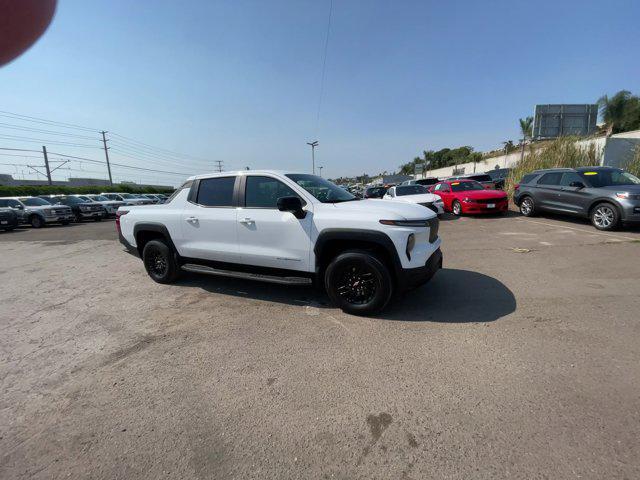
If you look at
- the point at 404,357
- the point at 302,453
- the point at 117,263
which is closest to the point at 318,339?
the point at 404,357

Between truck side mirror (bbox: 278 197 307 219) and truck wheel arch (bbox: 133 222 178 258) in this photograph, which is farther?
truck wheel arch (bbox: 133 222 178 258)

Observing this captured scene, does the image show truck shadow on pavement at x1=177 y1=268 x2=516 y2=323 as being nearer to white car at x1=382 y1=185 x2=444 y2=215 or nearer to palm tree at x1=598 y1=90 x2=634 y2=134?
white car at x1=382 y1=185 x2=444 y2=215

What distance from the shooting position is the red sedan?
454 inches

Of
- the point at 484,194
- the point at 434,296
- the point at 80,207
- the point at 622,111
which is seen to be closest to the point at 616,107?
the point at 622,111

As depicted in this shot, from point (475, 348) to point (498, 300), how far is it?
4.66 feet

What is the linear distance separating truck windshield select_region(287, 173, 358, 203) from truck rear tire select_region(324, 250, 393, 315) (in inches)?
35.9

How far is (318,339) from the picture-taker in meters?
3.29

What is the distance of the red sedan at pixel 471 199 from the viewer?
1152 centimetres

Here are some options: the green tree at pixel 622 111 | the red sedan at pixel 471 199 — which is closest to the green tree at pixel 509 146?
the green tree at pixel 622 111

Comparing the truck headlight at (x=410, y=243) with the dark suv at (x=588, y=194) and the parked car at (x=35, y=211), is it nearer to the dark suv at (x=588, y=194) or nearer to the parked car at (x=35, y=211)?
the dark suv at (x=588, y=194)

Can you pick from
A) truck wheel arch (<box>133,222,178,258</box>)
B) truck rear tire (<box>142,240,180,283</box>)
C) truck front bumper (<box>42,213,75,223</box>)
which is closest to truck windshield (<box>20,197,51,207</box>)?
truck front bumper (<box>42,213,75,223</box>)

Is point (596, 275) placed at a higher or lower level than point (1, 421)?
higher

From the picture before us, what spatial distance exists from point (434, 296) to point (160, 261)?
14.8 feet

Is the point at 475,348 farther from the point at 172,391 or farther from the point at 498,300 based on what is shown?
the point at 172,391
